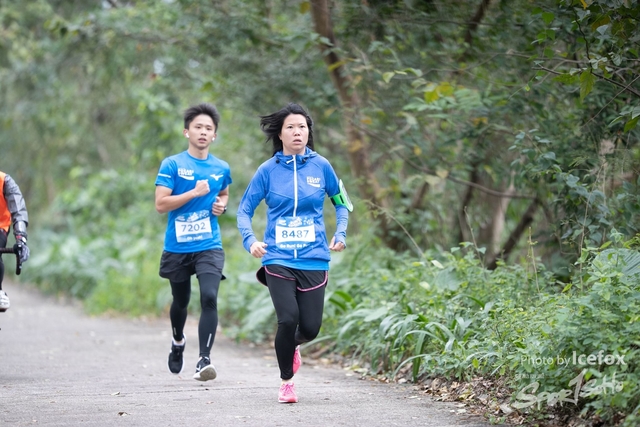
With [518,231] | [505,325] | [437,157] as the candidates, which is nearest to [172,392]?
[505,325]

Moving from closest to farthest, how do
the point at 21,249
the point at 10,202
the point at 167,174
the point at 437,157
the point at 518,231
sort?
the point at 167,174 < the point at 21,249 < the point at 10,202 < the point at 437,157 < the point at 518,231

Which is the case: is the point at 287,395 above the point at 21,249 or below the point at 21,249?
below

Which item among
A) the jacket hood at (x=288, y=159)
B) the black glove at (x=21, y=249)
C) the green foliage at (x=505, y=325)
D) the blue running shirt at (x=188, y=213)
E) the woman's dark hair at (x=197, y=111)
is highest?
the woman's dark hair at (x=197, y=111)

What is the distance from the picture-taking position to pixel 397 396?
616 cm

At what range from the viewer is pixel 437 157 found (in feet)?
32.5

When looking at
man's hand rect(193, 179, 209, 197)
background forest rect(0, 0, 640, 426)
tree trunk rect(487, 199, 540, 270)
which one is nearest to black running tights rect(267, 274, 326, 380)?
background forest rect(0, 0, 640, 426)

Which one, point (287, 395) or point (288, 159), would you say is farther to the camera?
point (288, 159)

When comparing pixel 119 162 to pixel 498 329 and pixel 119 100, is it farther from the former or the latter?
pixel 498 329

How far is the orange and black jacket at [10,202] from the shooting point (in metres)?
7.13

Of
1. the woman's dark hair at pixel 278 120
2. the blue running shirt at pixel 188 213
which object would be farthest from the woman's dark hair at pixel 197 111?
the woman's dark hair at pixel 278 120

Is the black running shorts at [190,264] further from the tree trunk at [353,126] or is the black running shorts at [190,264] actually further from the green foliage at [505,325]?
the tree trunk at [353,126]

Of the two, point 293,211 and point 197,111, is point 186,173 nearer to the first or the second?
point 197,111

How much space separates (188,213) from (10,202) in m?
1.61

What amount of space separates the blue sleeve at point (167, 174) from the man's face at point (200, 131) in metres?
0.27
